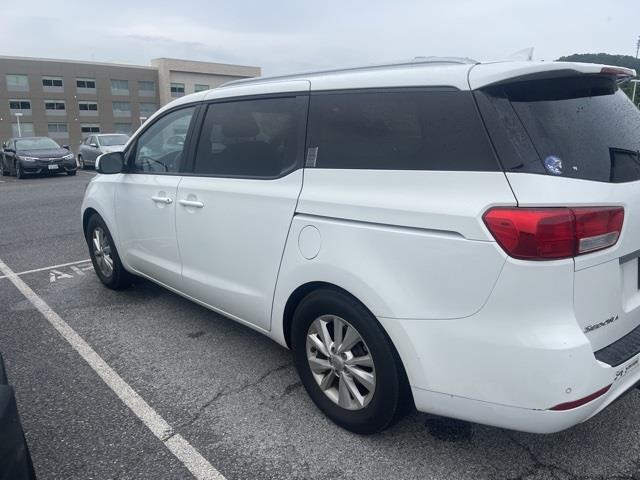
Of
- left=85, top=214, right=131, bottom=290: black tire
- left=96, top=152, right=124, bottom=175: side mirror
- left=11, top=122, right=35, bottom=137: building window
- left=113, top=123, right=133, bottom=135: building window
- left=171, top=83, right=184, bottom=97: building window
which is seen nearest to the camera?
left=96, top=152, right=124, bottom=175: side mirror

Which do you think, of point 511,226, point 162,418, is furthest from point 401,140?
point 162,418

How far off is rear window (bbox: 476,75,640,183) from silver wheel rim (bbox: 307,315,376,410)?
1.10m

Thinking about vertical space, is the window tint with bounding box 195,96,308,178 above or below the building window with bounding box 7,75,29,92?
below

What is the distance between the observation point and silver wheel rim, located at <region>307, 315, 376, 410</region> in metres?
2.49

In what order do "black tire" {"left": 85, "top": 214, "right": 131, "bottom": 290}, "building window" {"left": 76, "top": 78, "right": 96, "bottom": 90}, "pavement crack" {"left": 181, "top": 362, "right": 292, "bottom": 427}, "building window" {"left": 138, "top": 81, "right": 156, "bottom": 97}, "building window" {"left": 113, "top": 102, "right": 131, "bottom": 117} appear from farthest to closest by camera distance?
"building window" {"left": 138, "top": 81, "right": 156, "bottom": 97}, "building window" {"left": 113, "top": 102, "right": 131, "bottom": 117}, "building window" {"left": 76, "top": 78, "right": 96, "bottom": 90}, "black tire" {"left": 85, "top": 214, "right": 131, "bottom": 290}, "pavement crack" {"left": 181, "top": 362, "right": 292, "bottom": 427}

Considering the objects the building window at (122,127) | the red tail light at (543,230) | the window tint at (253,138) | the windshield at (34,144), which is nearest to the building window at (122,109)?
the building window at (122,127)

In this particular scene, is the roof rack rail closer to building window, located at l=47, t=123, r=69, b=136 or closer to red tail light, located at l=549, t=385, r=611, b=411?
red tail light, located at l=549, t=385, r=611, b=411

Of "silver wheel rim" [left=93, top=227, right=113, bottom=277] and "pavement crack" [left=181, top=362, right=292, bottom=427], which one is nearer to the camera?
"pavement crack" [left=181, top=362, right=292, bottom=427]

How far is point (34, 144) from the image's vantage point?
18.9 metres

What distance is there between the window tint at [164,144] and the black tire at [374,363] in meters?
1.72

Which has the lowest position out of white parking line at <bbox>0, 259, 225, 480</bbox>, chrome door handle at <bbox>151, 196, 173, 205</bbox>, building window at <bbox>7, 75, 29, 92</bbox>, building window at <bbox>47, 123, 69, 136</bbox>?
white parking line at <bbox>0, 259, 225, 480</bbox>

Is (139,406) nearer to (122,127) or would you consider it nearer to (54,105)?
(54,105)

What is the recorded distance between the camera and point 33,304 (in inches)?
185

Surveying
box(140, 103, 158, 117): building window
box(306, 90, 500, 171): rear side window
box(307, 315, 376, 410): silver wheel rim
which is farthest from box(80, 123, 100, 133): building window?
box(307, 315, 376, 410): silver wheel rim
